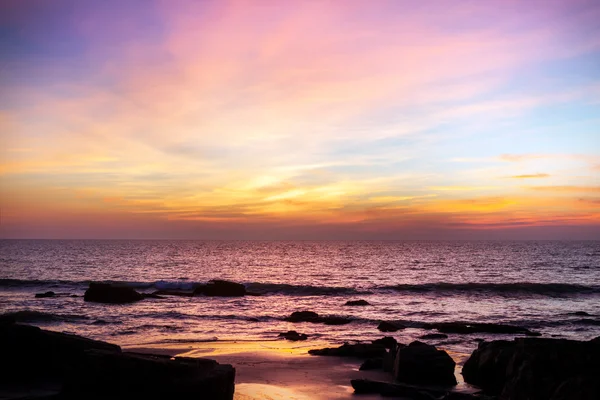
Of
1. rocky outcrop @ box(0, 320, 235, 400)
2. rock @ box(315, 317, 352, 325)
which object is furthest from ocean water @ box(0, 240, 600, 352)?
rocky outcrop @ box(0, 320, 235, 400)

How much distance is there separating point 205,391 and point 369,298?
43.9 metres

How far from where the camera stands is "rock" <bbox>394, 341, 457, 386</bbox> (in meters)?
18.0

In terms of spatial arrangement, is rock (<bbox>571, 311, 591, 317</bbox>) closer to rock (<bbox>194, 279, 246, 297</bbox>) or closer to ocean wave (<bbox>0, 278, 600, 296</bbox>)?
ocean wave (<bbox>0, 278, 600, 296</bbox>)

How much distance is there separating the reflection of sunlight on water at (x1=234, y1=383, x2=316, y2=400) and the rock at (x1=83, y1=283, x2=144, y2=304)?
33424mm

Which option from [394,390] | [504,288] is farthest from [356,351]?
[504,288]

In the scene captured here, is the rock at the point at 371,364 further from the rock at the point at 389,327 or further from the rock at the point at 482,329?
the rock at the point at 482,329

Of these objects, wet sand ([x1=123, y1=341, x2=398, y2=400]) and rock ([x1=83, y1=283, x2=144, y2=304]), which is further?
rock ([x1=83, y1=283, x2=144, y2=304])

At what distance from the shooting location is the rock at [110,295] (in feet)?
154

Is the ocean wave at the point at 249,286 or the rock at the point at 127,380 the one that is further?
the ocean wave at the point at 249,286

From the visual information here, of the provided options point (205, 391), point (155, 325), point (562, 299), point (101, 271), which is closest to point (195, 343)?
point (155, 325)

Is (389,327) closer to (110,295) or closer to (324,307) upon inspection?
(324,307)

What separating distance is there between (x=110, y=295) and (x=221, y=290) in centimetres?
1260

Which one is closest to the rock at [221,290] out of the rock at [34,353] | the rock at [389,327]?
the rock at [389,327]

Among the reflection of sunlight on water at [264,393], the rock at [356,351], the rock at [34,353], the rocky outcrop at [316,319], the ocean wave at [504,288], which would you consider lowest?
the ocean wave at [504,288]
